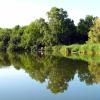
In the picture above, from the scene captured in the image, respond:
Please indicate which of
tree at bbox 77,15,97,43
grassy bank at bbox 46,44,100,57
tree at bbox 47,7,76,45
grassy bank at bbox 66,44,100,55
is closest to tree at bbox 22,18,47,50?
tree at bbox 47,7,76,45

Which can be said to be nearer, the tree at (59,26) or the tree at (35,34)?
the tree at (59,26)

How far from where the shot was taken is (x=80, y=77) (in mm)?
22078

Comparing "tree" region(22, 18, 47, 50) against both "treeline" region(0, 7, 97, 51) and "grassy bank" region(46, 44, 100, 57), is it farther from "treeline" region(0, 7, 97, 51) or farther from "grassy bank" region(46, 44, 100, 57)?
"grassy bank" region(46, 44, 100, 57)

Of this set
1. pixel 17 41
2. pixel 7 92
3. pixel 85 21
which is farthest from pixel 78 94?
pixel 17 41

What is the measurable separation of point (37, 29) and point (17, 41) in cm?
966

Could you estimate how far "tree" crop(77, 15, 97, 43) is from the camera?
6981 cm

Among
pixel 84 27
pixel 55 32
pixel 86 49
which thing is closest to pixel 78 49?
pixel 86 49

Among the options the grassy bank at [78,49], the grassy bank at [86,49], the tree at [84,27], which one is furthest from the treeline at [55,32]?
the grassy bank at [86,49]

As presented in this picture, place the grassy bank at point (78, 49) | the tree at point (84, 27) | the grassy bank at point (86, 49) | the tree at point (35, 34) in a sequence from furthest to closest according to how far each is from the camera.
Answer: the tree at point (84, 27) < the tree at point (35, 34) < the grassy bank at point (78, 49) < the grassy bank at point (86, 49)

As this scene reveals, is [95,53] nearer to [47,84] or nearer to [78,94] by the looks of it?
[47,84]

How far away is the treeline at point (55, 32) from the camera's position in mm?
65625

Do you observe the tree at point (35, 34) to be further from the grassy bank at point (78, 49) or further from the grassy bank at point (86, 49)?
the grassy bank at point (86, 49)

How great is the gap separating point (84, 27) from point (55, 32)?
8.34 metres

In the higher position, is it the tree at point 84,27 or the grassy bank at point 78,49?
the tree at point 84,27
